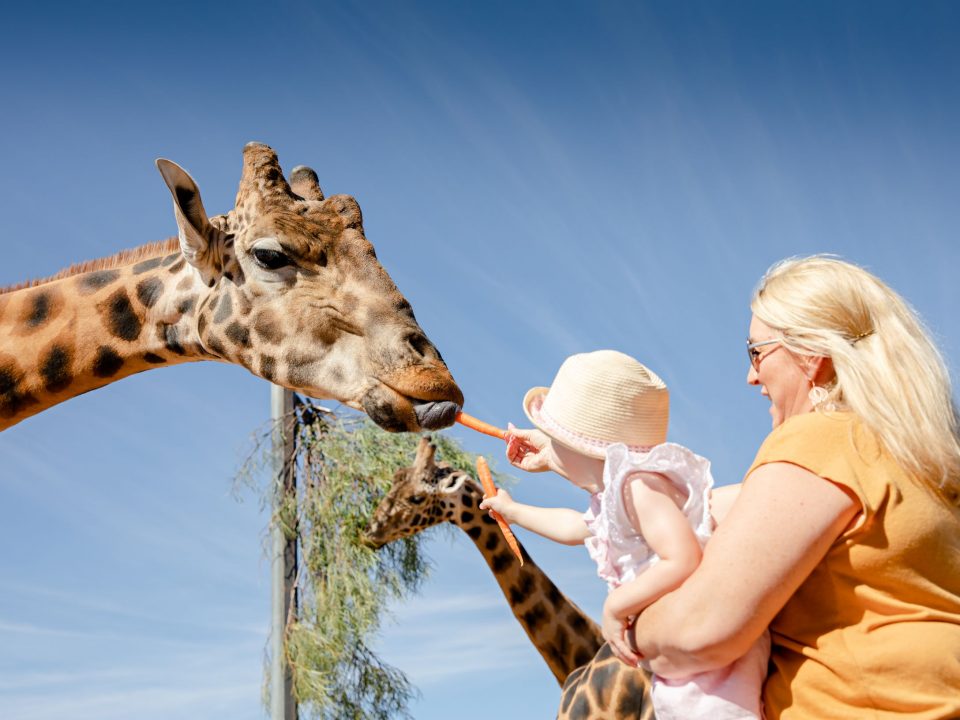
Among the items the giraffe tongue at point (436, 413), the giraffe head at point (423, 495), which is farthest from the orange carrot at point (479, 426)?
the giraffe head at point (423, 495)

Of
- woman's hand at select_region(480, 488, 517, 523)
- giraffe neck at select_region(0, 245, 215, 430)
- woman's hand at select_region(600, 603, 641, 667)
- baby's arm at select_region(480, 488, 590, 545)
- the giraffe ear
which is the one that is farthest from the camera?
giraffe neck at select_region(0, 245, 215, 430)

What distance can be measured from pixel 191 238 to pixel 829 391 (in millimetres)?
2613

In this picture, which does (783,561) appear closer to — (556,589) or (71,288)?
(71,288)

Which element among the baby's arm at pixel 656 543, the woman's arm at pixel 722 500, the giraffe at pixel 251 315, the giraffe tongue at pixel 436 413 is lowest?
Result: the baby's arm at pixel 656 543

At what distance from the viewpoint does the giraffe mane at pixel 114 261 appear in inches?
171

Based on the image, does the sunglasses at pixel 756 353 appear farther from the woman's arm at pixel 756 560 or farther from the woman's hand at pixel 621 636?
the woman's hand at pixel 621 636

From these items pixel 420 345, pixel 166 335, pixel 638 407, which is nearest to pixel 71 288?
pixel 166 335

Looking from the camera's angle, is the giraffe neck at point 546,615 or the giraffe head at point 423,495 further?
the giraffe head at point 423,495

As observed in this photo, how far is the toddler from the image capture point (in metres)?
2.03

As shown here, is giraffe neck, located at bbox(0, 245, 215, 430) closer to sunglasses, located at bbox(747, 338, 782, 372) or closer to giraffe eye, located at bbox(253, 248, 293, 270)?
giraffe eye, located at bbox(253, 248, 293, 270)

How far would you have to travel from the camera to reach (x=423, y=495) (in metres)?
7.35

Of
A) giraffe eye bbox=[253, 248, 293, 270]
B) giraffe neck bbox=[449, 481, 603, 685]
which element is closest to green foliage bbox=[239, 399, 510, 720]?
giraffe neck bbox=[449, 481, 603, 685]

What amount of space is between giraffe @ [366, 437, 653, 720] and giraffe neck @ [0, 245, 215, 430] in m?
2.01

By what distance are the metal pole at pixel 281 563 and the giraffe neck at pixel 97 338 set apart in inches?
218
